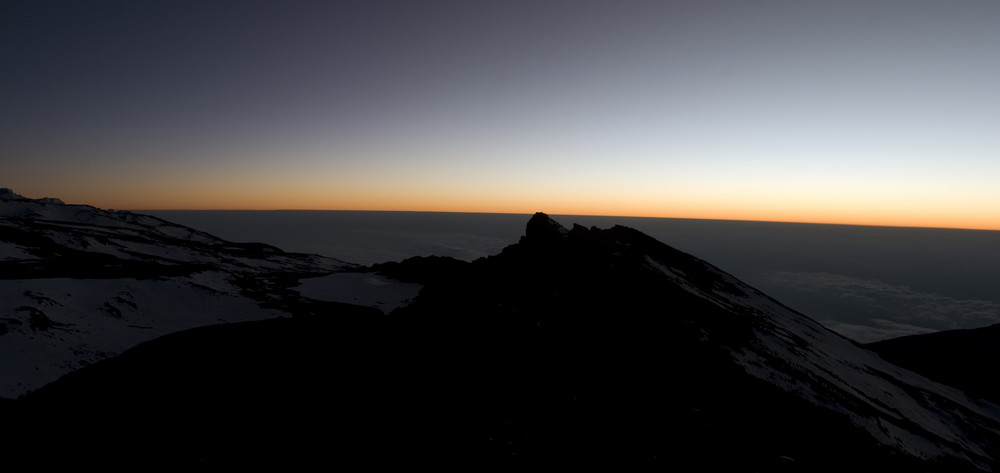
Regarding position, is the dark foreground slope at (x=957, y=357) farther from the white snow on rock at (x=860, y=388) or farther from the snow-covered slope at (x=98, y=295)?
the snow-covered slope at (x=98, y=295)

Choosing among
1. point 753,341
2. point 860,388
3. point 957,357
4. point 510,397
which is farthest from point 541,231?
point 957,357

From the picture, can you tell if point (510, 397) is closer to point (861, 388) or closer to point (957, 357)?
point (861, 388)

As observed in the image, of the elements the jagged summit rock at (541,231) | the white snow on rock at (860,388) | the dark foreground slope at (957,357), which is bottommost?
the dark foreground slope at (957,357)

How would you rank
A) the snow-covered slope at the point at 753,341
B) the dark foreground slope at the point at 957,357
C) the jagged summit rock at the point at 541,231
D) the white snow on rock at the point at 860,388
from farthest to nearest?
the dark foreground slope at the point at 957,357 → the jagged summit rock at the point at 541,231 → the snow-covered slope at the point at 753,341 → the white snow on rock at the point at 860,388

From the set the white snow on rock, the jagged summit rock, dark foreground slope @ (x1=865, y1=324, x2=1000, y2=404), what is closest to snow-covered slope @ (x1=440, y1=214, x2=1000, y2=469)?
the white snow on rock

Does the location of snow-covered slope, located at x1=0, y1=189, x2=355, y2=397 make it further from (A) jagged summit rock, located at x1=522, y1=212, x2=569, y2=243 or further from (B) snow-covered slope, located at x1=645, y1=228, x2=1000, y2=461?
(B) snow-covered slope, located at x1=645, y1=228, x2=1000, y2=461

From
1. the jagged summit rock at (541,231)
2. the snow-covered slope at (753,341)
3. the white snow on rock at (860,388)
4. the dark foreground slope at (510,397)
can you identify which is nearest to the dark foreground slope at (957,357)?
the white snow on rock at (860,388)

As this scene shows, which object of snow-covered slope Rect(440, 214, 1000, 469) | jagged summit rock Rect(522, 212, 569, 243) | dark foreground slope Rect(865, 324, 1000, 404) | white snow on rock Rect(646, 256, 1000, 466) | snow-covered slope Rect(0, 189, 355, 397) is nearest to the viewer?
white snow on rock Rect(646, 256, 1000, 466)
